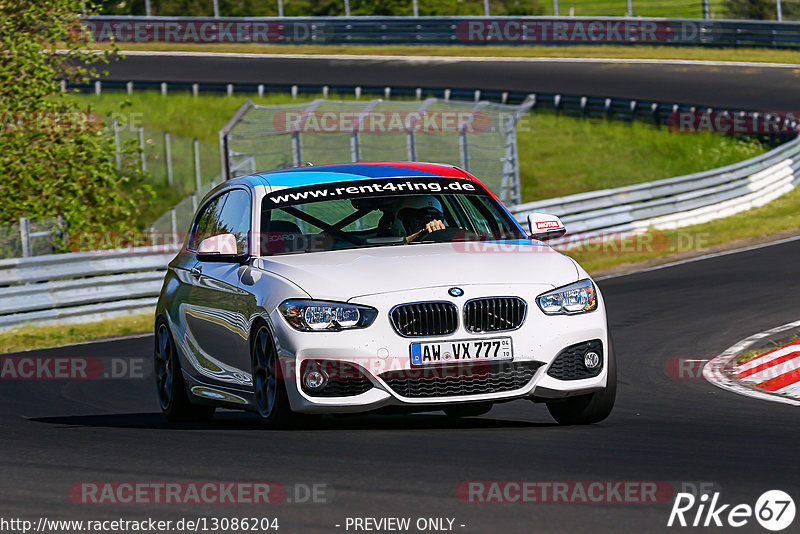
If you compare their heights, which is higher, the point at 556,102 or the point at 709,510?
the point at 709,510

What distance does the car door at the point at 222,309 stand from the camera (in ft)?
28.4

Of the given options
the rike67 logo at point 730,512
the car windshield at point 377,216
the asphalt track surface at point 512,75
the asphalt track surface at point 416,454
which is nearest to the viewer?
the rike67 logo at point 730,512

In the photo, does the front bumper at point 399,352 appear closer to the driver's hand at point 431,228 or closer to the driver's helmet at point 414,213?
the driver's hand at point 431,228

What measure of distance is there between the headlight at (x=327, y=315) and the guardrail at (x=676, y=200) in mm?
14263

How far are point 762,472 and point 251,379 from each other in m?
3.26

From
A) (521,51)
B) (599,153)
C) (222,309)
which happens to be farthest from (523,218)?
(521,51)

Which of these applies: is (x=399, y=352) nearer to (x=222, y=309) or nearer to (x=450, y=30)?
(x=222, y=309)

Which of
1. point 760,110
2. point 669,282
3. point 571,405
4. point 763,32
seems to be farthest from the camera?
point 763,32

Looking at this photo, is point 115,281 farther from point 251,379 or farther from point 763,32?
point 763,32

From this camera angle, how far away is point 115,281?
1925 centimetres

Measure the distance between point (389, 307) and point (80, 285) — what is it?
468 inches

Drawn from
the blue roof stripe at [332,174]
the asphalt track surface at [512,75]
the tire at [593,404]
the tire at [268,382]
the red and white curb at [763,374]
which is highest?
the blue roof stripe at [332,174]

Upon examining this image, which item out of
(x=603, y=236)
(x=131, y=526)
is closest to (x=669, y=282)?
(x=603, y=236)

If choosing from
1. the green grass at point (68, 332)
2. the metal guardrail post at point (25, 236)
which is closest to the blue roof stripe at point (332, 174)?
the green grass at point (68, 332)
